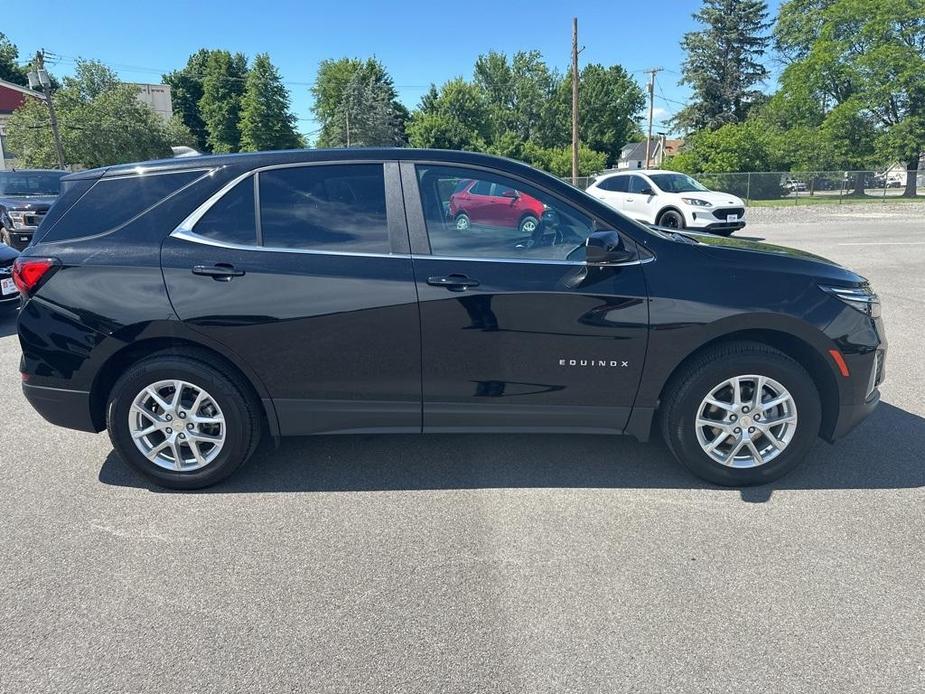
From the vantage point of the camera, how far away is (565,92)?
63469 millimetres

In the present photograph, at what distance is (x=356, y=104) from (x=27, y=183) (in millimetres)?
53974

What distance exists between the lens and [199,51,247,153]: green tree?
71.1 metres

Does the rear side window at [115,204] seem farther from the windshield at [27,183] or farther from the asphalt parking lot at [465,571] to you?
the windshield at [27,183]

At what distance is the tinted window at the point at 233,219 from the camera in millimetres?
3287

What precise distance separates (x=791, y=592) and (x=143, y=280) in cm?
339

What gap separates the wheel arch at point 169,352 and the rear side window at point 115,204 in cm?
66

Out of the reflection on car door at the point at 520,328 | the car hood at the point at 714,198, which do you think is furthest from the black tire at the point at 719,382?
the car hood at the point at 714,198

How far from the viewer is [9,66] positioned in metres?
73.7

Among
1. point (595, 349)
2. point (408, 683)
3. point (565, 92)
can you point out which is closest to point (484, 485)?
point (595, 349)

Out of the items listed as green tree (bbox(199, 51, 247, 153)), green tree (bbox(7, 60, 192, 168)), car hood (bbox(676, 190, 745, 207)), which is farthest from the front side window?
green tree (bbox(199, 51, 247, 153))

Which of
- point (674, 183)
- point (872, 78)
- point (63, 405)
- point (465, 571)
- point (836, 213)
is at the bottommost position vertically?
point (465, 571)

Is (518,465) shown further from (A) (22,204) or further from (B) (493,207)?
(A) (22,204)

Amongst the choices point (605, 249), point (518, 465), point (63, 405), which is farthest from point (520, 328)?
point (63, 405)

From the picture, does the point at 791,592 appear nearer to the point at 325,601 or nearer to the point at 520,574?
the point at 520,574
